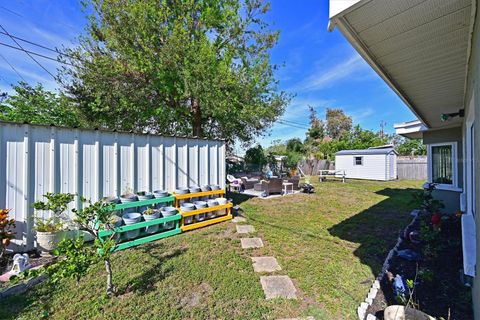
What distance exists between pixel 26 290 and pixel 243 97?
7653 mm

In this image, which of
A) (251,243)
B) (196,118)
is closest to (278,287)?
(251,243)

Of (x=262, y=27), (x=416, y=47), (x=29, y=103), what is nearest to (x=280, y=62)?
(x=262, y=27)

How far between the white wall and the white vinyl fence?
16178 millimetres

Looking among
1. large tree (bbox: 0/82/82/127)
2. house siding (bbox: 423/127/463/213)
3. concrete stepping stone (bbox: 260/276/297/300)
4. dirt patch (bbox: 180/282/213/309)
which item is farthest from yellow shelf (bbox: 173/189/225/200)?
large tree (bbox: 0/82/82/127)

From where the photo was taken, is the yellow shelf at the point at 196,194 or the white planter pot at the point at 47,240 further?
the yellow shelf at the point at 196,194

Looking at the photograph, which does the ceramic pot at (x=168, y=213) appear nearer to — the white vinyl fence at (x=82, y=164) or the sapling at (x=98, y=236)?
the white vinyl fence at (x=82, y=164)

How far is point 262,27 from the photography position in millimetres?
9289

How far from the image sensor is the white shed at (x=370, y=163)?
16891mm

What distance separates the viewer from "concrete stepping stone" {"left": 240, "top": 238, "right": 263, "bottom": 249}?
13.9 feet

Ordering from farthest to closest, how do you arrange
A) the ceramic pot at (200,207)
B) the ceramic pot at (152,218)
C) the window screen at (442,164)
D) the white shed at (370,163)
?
the white shed at (370,163) → the window screen at (442,164) → the ceramic pot at (200,207) → the ceramic pot at (152,218)

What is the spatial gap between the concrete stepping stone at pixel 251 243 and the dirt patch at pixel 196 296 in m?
1.48

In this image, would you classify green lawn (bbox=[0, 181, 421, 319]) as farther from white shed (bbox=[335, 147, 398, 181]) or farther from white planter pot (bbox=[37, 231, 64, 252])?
white shed (bbox=[335, 147, 398, 181])

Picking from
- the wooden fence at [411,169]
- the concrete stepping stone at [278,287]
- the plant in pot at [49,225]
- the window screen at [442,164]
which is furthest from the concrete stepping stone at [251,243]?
the wooden fence at [411,169]

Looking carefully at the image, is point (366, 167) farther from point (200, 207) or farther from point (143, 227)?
point (143, 227)
